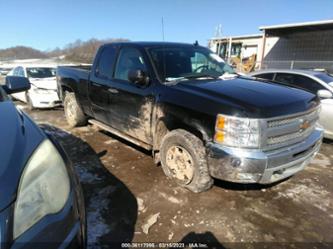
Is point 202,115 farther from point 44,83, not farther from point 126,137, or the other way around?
point 44,83

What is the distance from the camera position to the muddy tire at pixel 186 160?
11.2 ft

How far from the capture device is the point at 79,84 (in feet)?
19.3

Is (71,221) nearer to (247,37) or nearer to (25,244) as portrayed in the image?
(25,244)

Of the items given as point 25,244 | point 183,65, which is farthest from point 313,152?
point 25,244

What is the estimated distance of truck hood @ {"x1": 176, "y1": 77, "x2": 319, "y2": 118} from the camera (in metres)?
3.06

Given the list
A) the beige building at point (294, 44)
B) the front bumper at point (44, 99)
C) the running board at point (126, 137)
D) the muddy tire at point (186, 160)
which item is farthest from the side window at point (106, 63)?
the beige building at point (294, 44)

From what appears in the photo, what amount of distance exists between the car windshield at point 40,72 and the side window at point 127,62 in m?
5.89

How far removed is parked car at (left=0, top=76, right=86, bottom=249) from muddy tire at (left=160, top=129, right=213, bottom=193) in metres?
1.72

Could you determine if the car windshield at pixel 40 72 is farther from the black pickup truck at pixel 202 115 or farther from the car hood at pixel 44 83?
the black pickup truck at pixel 202 115

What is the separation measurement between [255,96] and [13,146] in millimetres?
2533

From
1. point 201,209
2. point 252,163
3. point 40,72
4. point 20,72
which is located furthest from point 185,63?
Result: point 20,72

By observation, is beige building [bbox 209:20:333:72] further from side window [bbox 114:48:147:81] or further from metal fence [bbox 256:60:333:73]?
side window [bbox 114:48:147:81]

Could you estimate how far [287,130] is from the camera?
10.6ft

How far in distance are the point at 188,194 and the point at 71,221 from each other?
2.17 meters
